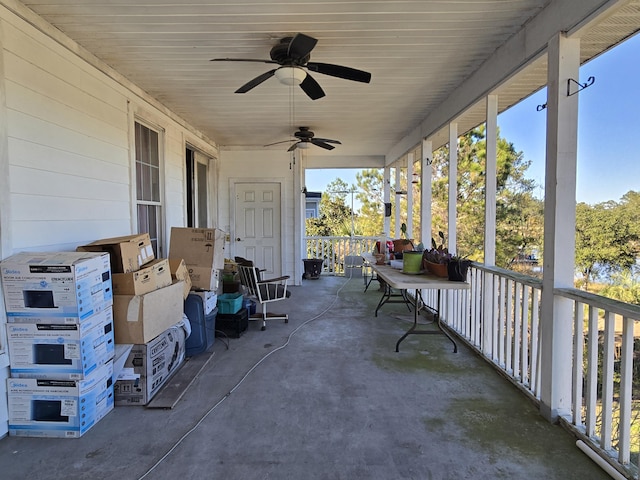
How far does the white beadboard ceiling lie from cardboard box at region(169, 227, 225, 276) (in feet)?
5.02

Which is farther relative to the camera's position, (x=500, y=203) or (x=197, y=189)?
(x=500, y=203)

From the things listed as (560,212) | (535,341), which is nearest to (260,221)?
(535,341)

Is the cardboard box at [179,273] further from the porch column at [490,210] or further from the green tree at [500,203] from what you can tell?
the green tree at [500,203]

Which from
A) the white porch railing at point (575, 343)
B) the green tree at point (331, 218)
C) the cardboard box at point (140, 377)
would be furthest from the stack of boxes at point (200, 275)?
the green tree at point (331, 218)

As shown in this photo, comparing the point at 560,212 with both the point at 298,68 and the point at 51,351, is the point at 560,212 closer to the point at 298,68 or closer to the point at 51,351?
the point at 298,68

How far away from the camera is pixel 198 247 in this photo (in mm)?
3561

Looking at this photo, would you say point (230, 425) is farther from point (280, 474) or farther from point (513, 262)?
point (513, 262)

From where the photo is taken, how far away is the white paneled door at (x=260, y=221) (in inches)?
263

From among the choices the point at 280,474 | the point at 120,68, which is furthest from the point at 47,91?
the point at 280,474

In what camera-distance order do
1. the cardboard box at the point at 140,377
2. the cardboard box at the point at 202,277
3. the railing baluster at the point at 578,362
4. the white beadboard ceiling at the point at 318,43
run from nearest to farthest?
1. the railing baluster at the point at 578,362
2. the white beadboard ceiling at the point at 318,43
3. the cardboard box at the point at 140,377
4. the cardboard box at the point at 202,277

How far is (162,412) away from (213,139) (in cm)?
496

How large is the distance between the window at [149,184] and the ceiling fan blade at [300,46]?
2.20 meters

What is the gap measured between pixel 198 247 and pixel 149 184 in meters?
1.14

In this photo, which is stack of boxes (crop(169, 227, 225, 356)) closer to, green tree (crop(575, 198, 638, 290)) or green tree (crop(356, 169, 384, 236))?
green tree (crop(575, 198, 638, 290))
